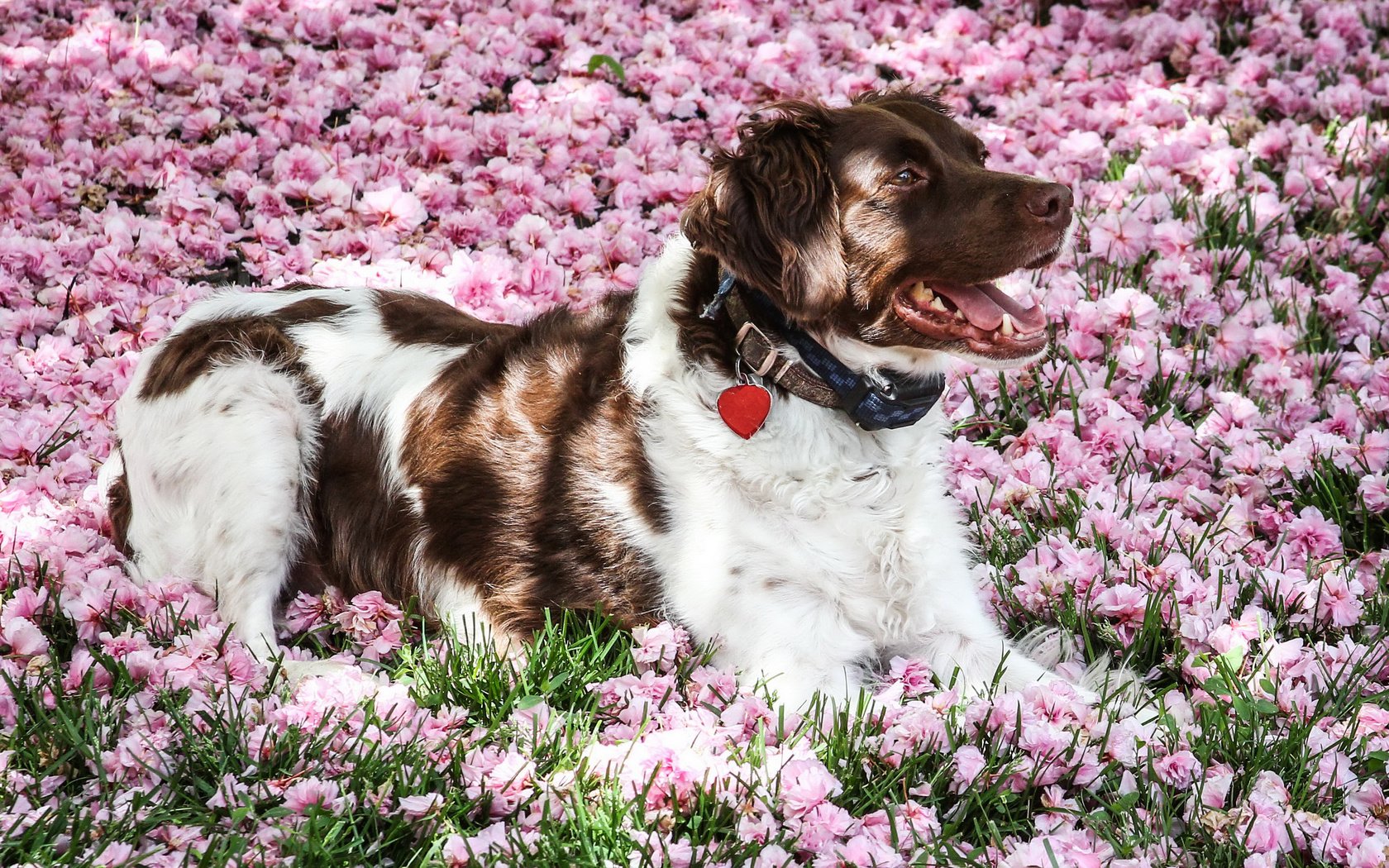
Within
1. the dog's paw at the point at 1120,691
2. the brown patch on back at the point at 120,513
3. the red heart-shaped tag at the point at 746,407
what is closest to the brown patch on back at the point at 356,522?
the brown patch on back at the point at 120,513

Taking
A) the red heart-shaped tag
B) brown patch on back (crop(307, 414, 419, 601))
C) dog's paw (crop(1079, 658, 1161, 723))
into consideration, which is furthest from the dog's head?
brown patch on back (crop(307, 414, 419, 601))

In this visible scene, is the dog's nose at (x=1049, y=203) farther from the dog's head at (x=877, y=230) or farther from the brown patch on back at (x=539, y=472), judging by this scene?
the brown patch on back at (x=539, y=472)

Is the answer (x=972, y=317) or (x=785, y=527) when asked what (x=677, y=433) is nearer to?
(x=785, y=527)

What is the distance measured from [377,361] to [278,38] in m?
3.30

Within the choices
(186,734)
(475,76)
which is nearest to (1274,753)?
(186,734)

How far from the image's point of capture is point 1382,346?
4.66 m

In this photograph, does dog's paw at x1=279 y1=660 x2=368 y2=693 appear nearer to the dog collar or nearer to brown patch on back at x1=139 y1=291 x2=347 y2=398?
brown patch on back at x1=139 y1=291 x2=347 y2=398

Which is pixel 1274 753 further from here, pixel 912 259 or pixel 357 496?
pixel 357 496

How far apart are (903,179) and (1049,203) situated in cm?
32

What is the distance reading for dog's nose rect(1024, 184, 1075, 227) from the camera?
2932 mm

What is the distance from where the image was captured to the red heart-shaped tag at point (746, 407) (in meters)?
3.06

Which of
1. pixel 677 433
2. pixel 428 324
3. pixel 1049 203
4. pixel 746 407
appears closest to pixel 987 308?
pixel 1049 203

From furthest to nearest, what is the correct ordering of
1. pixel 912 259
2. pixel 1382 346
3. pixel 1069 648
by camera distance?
pixel 1382 346 < pixel 1069 648 < pixel 912 259

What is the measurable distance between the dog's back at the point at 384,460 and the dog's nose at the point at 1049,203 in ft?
3.28
